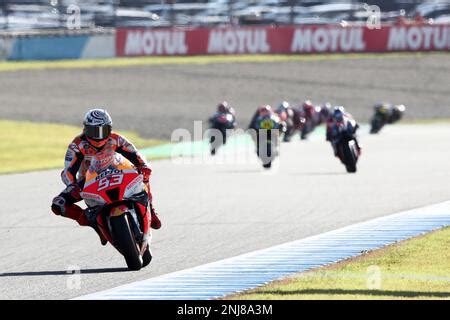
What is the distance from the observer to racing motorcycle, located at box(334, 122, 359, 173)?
61.9 feet

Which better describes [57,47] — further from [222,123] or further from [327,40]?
[222,123]

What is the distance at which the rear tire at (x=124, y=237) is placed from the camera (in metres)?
9.62

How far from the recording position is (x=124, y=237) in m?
9.62

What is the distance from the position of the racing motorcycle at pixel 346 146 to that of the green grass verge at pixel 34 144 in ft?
16.5

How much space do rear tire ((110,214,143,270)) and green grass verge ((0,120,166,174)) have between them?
1161cm

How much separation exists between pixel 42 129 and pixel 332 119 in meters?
11.2

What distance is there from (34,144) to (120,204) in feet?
55.2

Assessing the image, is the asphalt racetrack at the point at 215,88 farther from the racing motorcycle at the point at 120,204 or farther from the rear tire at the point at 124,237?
the rear tire at the point at 124,237

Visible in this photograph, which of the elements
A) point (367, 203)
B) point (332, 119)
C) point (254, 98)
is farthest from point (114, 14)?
point (367, 203)

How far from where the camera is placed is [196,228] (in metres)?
12.6

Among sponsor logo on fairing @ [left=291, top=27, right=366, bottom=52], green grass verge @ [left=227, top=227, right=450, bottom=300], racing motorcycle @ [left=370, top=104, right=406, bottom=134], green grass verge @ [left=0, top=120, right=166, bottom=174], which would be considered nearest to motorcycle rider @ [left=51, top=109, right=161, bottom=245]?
green grass verge @ [left=227, top=227, right=450, bottom=300]

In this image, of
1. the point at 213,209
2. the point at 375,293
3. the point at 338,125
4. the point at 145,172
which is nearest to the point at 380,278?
the point at 375,293

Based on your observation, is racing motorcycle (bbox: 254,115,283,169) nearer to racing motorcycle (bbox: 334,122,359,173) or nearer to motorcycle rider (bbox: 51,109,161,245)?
racing motorcycle (bbox: 334,122,359,173)
